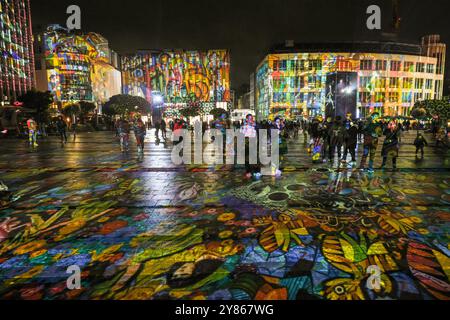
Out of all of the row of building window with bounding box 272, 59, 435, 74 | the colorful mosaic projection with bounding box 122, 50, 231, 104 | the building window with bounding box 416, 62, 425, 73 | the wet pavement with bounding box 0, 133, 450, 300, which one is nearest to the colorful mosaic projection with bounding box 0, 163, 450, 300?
the wet pavement with bounding box 0, 133, 450, 300

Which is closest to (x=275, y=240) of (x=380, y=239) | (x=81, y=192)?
(x=380, y=239)

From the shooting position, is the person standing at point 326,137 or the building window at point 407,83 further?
the building window at point 407,83

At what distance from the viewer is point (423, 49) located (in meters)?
72.9

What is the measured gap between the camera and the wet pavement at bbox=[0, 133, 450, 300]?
10.4 feet

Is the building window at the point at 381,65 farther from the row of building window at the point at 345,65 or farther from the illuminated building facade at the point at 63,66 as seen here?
the illuminated building facade at the point at 63,66

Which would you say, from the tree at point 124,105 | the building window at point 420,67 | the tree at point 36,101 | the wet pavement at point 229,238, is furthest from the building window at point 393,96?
the wet pavement at point 229,238

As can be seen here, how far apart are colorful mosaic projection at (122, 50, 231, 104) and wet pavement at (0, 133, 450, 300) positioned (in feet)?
240

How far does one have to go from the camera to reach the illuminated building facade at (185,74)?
7894cm

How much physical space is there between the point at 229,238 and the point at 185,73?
7982cm

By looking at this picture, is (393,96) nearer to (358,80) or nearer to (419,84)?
(419,84)

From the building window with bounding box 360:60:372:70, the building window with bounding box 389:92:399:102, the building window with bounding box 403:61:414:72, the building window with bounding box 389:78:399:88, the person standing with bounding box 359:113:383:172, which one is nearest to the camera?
the person standing with bounding box 359:113:383:172

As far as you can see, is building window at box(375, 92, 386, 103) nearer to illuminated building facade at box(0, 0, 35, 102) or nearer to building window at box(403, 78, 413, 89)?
building window at box(403, 78, 413, 89)

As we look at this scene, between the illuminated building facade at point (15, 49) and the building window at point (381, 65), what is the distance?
232 feet

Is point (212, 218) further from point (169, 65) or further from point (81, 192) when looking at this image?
point (169, 65)
